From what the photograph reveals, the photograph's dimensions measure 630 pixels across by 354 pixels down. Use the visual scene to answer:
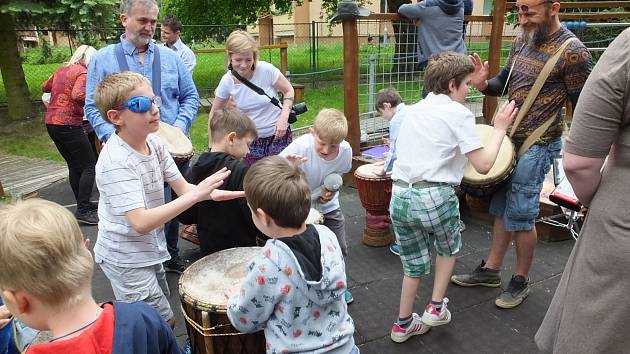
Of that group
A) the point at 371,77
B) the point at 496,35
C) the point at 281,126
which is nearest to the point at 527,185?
the point at 281,126

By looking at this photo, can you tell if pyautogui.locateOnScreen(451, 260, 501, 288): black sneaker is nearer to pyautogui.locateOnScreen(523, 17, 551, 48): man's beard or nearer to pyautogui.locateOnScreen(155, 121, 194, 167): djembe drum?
pyautogui.locateOnScreen(523, 17, 551, 48): man's beard

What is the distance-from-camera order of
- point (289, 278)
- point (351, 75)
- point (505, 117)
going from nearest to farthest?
1. point (289, 278)
2. point (505, 117)
3. point (351, 75)

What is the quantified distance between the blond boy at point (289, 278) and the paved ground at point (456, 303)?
1.21m

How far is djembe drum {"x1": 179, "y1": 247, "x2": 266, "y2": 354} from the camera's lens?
1.97 metres

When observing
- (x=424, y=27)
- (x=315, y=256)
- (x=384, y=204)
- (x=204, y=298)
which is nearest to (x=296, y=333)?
(x=315, y=256)

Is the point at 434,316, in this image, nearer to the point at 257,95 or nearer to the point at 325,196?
the point at 325,196

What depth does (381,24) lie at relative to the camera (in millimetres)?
5660

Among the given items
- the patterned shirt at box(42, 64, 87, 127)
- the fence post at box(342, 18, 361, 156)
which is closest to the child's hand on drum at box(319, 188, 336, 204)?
the fence post at box(342, 18, 361, 156)

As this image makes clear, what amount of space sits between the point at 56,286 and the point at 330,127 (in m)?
1.85

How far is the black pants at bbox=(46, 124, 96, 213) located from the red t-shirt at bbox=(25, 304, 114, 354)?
4.15m

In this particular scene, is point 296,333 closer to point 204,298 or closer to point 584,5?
point 204,298

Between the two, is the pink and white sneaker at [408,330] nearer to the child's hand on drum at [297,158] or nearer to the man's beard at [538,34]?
the child's hand on drum at [297,158]

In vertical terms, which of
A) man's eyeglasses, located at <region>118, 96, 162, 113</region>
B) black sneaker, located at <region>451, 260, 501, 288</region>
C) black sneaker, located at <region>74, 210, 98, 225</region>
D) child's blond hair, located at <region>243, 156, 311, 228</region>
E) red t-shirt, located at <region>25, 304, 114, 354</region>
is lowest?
black sneaker, located at <region>74, 210, 98, 225</region>

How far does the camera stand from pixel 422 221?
2723 mm
